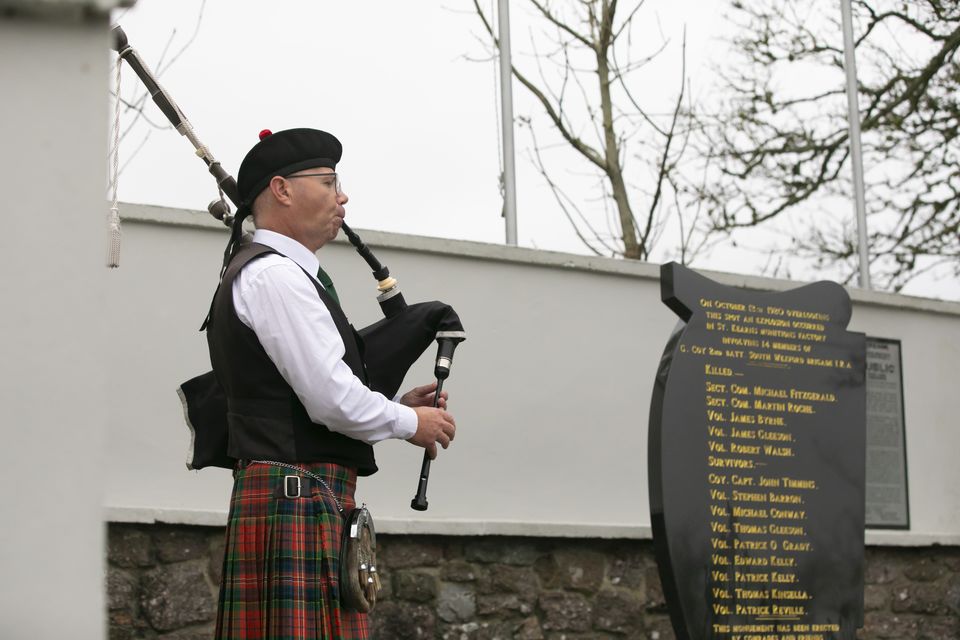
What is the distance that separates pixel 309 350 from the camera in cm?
262

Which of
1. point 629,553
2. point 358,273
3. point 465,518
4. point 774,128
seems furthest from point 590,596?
point 774,128

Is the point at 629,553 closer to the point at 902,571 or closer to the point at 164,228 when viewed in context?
the point at 902,571

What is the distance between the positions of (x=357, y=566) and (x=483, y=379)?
2.08m

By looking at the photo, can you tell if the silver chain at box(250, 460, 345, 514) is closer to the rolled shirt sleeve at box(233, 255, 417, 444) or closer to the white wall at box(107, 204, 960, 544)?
the rolled shirt sleeve at box(233, 255, 417, 444)

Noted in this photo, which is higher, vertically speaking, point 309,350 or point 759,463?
point 309,350

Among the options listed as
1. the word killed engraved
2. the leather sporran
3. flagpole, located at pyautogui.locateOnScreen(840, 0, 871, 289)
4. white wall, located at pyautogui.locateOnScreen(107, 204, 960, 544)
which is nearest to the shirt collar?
the leather sporran

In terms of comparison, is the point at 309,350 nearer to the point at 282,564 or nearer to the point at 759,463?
the point at 282,564

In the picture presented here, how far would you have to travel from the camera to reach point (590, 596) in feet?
15.6

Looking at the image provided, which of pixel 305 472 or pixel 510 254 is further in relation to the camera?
pixel 510 254

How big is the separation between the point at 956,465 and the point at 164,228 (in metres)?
3.58

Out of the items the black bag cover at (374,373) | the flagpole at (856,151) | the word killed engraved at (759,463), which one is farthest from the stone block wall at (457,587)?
the flagpole at (856,151)

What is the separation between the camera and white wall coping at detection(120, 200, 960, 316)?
426cm

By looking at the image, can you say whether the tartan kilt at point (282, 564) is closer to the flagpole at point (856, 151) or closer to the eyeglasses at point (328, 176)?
the eyeglasses at point (328, 176)

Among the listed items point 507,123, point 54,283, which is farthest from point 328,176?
point 507,123
